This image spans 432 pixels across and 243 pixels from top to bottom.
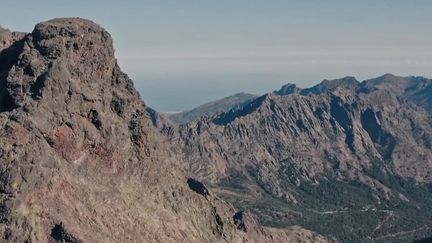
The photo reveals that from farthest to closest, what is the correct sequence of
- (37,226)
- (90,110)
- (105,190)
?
(90,110), (105,190), (37,226)

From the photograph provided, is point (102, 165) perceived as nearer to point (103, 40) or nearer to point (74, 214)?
point (74, 214)

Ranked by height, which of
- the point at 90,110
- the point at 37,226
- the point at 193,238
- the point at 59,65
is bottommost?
the point at 193,238

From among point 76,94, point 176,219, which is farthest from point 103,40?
point 176,219

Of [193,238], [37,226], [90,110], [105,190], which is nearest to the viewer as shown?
[37,226]

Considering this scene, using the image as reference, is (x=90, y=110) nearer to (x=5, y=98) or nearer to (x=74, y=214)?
(x=5, y=98)

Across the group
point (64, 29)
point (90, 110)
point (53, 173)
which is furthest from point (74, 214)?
point (64, 29)

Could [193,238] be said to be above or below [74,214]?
below

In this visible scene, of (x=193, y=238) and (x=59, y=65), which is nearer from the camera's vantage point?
(x=59, y=65)
